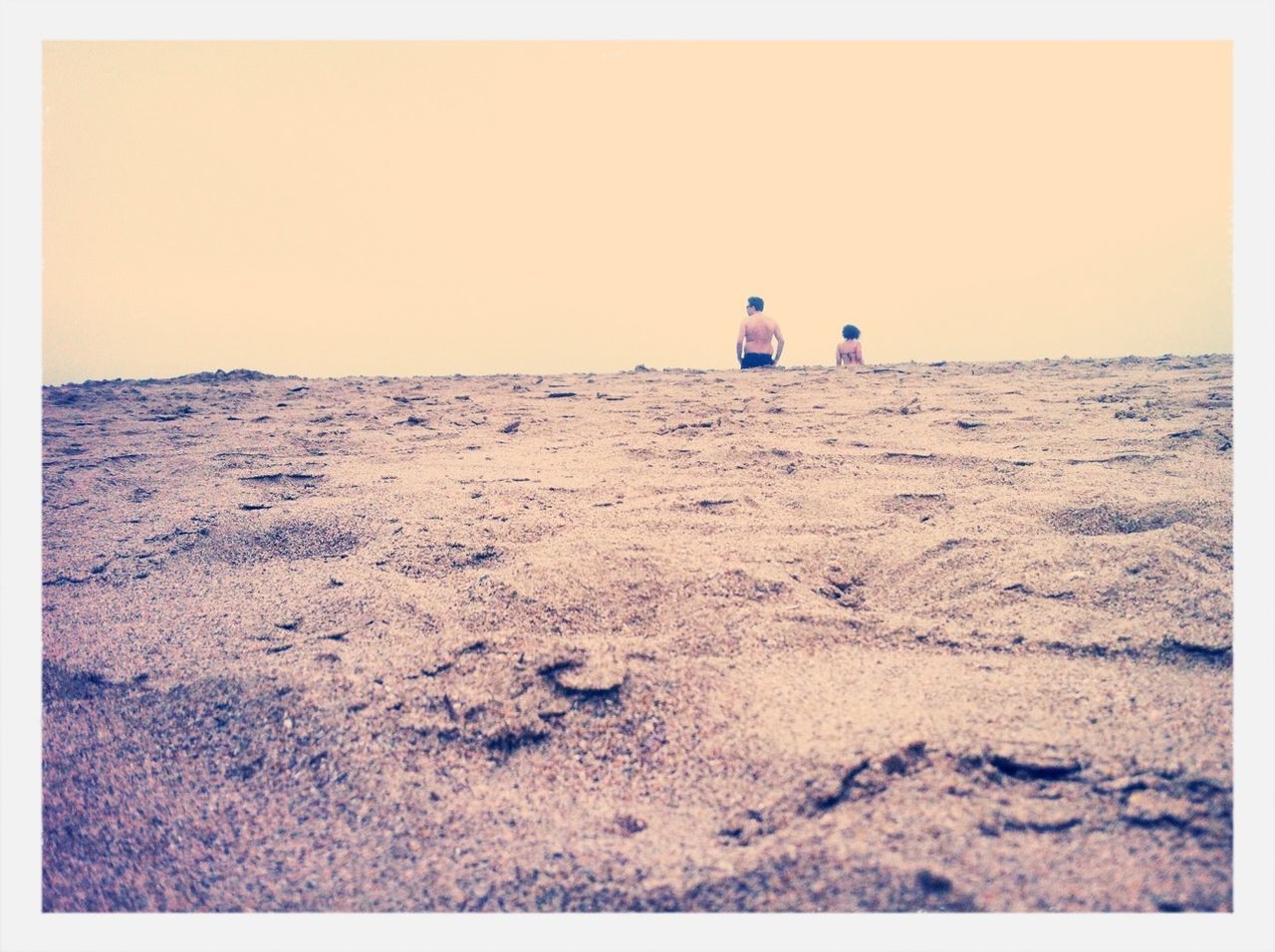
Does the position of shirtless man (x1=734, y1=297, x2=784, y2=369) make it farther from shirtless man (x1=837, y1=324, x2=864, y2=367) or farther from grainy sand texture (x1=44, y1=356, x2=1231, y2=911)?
grainy sand texture (x1=44, y1=356, x2=1231, y2=911)

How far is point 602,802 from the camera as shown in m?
1.28

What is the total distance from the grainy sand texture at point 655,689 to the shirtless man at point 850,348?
474 centimetres

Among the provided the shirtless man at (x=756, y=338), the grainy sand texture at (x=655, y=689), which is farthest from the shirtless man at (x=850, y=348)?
the grainy sand texture at (x=655, y=689)

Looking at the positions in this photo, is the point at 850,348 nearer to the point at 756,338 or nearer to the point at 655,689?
the point at 756,338

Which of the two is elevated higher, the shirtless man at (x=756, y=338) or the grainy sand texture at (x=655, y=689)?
the shirtless man at (x=756, y=338)

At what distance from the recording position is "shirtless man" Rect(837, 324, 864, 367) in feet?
24.9

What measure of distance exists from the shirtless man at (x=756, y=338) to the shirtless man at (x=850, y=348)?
0.62 m

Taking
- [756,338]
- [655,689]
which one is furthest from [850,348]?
[655,689]

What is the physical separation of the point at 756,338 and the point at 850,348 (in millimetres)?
1007

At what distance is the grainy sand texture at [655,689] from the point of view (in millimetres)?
1130

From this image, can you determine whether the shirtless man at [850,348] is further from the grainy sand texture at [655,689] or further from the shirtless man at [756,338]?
the grainy sand texture at [655,689]

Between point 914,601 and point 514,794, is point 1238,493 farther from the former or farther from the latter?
point 514,794

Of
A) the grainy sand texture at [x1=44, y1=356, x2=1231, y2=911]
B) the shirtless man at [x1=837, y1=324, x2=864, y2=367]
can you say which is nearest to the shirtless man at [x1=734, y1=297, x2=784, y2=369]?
the shirtless man at [x1=837, y1=324, x2=864, y2=367]

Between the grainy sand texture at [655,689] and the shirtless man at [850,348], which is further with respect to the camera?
the shirtless man at [850,348]
